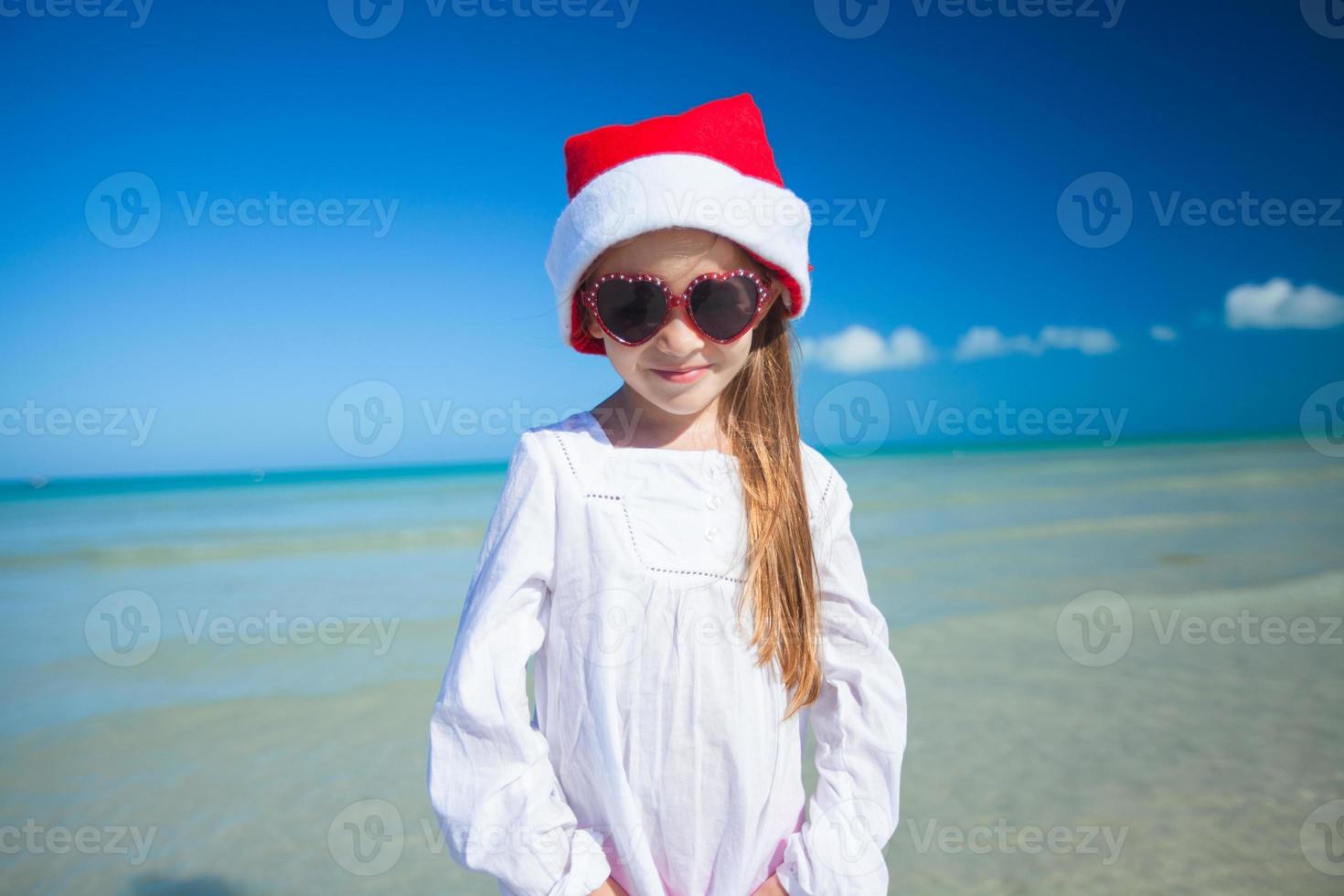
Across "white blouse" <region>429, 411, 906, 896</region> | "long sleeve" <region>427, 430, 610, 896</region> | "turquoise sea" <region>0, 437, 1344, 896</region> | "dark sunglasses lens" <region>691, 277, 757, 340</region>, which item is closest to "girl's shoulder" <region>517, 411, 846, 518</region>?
"white blouse" <region>429, 411, 906, 896</region>

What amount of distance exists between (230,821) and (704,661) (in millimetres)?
3083

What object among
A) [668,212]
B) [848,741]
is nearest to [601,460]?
[668,212]

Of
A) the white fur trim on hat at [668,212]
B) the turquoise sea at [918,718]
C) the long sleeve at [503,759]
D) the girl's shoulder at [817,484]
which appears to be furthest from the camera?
the turquoise sea at [918,718]

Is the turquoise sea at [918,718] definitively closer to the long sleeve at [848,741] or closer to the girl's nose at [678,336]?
the long sleeve at [848,741]

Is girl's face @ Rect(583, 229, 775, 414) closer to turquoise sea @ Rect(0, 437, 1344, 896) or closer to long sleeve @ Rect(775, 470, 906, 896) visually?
long sleeve @ Rect(775, 470, 906, 896)

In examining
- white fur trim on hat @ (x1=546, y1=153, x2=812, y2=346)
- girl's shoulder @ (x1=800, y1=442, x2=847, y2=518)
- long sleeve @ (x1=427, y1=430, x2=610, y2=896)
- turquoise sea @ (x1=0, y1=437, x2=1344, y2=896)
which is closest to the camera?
long sleeve @ (x1=427, y1=430, x2=610, y2=896)

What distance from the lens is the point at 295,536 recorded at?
38.4 feet

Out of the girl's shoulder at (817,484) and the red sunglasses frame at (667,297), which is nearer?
the red sunglasses frame at (667,297)

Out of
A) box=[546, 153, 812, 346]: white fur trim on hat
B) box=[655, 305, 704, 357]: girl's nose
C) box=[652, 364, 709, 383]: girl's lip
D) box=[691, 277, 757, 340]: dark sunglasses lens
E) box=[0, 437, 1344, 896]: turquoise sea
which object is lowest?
box=[0, 437, 1344, 896]: turquoise sea

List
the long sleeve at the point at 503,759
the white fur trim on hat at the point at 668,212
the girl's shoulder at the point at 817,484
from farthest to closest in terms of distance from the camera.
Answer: the girl's shoulder at the point at 817,484, the white fur trim on hat at the point at 668,212, the long sleeve at the point at 503,759

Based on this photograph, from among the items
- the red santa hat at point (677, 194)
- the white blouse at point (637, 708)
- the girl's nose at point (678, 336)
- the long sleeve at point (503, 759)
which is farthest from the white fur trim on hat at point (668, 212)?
the long sleeve at point (503, 759)

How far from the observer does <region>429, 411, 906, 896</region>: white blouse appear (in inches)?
45.6

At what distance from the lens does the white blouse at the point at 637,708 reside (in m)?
1.16

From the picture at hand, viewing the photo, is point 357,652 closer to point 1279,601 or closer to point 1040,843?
point 1040,843
